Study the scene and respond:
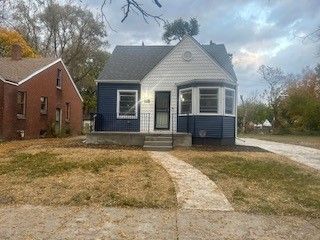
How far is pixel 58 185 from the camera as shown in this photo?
959cm

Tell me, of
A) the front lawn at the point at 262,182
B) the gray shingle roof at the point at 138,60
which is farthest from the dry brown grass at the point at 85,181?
the gray shingle roof at the point at 138,60

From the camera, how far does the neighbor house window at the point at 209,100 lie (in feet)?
66.9

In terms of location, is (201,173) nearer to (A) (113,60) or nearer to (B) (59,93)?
(A) (113,60)

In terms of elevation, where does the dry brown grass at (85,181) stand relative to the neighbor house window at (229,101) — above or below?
below

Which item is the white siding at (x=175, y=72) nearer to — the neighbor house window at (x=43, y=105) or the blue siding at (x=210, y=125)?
the blue siding at (x=210, y=125)

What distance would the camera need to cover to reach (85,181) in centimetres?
1005

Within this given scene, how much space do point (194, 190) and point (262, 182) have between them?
7.62 ft

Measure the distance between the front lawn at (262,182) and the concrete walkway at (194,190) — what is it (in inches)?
9.0

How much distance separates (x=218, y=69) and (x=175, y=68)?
246 centimetres

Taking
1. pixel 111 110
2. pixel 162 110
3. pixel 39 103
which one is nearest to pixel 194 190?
pixel 162 110

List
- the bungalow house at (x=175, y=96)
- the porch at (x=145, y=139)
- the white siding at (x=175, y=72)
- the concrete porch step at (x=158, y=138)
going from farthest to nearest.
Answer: the white siding at (x=175, y=72), the bungalow house at (x=175, y=96), the concrete porch step at (x=158, y=138), the porch at (x=145, y=139)

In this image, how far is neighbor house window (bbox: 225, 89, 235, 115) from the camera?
68.0 feet

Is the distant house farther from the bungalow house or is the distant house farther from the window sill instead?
the bungalow house

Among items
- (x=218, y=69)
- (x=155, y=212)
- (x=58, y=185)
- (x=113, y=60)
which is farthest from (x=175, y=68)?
(x=155, y=212)
